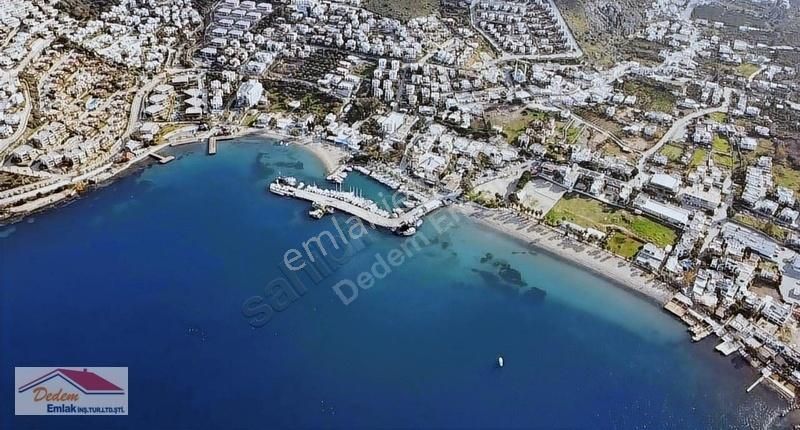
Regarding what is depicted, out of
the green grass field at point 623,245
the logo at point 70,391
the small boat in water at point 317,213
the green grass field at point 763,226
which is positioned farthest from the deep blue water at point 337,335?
the green grass field at point 763,226

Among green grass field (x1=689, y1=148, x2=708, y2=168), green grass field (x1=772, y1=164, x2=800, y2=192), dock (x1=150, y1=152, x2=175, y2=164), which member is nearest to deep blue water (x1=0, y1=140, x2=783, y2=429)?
dock (x1=150, y1=152, x2=175, y2=164)

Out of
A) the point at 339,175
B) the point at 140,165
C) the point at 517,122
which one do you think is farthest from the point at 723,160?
the point at 140,165

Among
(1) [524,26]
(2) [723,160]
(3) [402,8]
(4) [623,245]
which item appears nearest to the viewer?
(4) [623,245]

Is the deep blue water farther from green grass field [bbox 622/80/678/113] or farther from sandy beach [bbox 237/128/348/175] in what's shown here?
green grass field [bbox 622/80/678/113]

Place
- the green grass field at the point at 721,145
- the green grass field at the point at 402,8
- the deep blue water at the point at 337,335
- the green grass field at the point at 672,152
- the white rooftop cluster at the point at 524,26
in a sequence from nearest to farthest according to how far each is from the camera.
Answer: the deep blue water at the point at 337,335 → the green grass field at the point at 672,152 → the green grass field at the point at 721,145 → the white rooftop cluster at the point at 524,26 → the green grass field at the point at 402,8

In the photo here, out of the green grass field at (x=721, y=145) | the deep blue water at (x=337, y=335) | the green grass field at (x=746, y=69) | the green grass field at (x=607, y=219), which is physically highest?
the green grass field at (x=746, y=69)

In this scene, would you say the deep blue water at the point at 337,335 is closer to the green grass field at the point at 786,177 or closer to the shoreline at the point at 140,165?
the shoreline at the point at 140,165

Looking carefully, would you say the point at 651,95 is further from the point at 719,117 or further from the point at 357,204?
the point at 357,204
